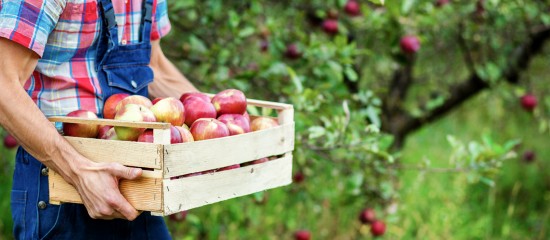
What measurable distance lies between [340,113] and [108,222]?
4.19ft

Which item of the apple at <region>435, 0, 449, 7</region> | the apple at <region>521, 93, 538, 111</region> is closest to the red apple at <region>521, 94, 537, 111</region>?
the apple at <region>521, 93, 538, 111</region>

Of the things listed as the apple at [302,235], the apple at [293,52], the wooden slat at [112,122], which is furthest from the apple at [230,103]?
the apple at [302,235]

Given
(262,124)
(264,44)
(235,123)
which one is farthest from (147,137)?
(264,44)

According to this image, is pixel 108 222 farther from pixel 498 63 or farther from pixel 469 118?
pixel 469 118

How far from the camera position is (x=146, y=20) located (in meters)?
1.88

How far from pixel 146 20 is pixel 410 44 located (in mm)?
1771

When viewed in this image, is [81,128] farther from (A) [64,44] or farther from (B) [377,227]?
(B) [377,227]

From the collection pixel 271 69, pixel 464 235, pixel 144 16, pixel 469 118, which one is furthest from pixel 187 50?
pixel 469 118

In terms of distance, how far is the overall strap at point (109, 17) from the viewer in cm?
171

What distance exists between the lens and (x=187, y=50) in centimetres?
325

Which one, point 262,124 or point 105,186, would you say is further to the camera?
point 262,124

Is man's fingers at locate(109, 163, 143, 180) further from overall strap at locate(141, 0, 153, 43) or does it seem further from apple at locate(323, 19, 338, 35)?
apple at locate(323, 19, 338, 35)

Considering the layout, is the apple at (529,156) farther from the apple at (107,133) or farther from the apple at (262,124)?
the apple at (107,133)

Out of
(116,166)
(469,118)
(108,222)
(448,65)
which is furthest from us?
(469,118)
